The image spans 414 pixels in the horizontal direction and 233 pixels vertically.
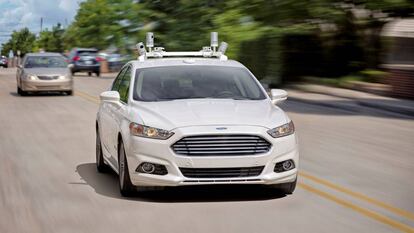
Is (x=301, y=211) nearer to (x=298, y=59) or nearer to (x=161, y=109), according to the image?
(x=161, y=109)

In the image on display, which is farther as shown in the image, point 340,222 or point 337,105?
point 337,105

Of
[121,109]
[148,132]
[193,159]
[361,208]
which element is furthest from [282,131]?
[121,109]

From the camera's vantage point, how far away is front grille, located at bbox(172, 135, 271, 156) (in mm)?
8703

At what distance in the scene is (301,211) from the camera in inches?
333

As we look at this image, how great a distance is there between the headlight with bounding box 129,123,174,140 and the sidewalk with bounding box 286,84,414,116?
14.2 meters

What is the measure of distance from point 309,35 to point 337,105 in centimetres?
903

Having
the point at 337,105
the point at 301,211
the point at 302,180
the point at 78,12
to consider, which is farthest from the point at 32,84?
the point at 78,12

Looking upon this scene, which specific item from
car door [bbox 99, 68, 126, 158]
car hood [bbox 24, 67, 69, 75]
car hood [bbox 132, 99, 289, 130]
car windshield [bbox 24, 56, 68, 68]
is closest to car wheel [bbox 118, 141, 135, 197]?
car hood [bbox 132, 99, 289, 130]

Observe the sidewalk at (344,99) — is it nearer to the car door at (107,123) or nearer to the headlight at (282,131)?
the car door at (107,123)

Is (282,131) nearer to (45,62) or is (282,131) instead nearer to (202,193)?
(202,193)

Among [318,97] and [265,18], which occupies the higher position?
[265,18]

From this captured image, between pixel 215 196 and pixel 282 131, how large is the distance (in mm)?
975

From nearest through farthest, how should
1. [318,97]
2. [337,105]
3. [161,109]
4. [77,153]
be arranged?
1. [161,109]
2. [77,153]
3. [337,105]
4. [318,97]

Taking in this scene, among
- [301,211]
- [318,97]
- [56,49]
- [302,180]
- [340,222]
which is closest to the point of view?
→ [340,222]
